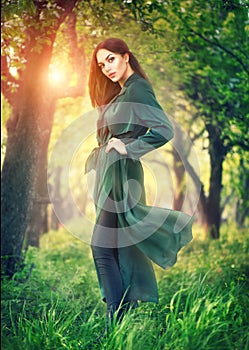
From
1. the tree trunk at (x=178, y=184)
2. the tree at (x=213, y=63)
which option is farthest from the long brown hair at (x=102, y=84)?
the tree trunk at (x=178, y=184)

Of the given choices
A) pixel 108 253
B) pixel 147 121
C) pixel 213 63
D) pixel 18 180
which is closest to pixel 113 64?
pixel 147 121

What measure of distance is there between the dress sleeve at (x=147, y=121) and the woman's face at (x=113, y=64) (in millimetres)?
160

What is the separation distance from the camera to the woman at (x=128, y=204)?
3.75m

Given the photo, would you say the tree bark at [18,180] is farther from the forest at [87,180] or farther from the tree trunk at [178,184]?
the tree trunk at [178,184]

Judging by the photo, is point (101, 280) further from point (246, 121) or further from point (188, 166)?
point (188, 166)

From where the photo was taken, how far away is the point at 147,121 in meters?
3.83

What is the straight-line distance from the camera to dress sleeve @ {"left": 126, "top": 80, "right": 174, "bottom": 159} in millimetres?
3732

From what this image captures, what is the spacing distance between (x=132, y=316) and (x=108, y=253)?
0.48 metres

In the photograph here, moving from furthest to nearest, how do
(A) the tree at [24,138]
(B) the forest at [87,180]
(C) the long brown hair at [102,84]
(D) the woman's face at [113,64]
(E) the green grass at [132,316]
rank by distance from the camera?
1. (A) the tree at [24,138]
2. (C) the long brown hair at [102,84]
3. (D) the woman's face at [113,64]
4. (B) the forest at [87,180]
5. (E) the green grass at [132,316]

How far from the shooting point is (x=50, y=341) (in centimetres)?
336

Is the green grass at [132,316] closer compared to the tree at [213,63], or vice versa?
the green grass at [132,316]

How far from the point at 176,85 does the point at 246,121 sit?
3.51m

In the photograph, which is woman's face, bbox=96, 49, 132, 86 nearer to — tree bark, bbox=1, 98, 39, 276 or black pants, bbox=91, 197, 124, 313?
black pants, bbox=91, 197, 124, 313

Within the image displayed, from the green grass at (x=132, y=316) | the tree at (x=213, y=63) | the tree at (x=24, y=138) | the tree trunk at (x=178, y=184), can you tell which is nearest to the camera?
the green grass at (x=132, y=316)
